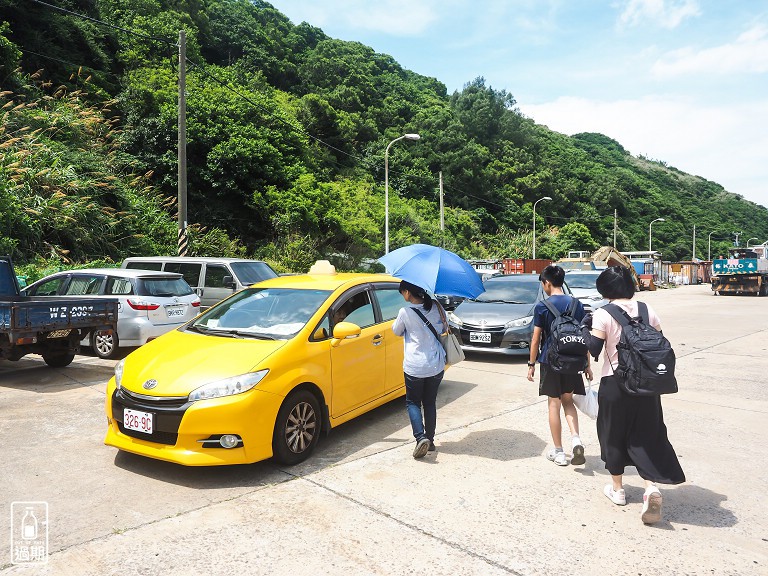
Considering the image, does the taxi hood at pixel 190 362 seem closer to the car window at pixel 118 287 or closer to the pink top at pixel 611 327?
the pink top at pixel 611 327

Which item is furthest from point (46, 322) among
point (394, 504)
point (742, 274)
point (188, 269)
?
point (742, 274)

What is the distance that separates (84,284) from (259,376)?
6.61 m

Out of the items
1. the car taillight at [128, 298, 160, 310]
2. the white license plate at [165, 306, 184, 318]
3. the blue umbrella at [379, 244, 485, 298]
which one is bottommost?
the white license plate at [165, 306, 184, 318]

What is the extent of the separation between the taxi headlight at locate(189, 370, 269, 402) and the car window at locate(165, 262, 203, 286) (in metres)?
8.37

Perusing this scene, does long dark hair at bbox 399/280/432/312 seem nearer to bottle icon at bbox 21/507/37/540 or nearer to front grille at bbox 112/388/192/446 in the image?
front grille at bbox 112/388/192/446

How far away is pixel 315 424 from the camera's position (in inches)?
181

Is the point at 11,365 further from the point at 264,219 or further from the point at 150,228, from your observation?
the point at 264,219

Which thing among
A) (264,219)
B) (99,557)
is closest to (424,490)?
(99,557)

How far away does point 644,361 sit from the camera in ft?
10.8

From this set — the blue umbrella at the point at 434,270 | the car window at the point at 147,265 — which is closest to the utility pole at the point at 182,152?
the car window at the point at 147,265

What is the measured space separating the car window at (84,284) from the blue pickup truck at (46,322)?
104 cm

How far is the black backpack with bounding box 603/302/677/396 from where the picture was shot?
325cm

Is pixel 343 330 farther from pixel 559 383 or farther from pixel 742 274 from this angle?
pixel 742 274

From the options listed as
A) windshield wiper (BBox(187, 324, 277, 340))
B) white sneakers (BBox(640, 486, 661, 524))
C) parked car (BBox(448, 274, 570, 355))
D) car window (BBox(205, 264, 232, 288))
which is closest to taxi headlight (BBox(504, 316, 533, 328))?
parked car (BBox(448, 274, 570, 355))
